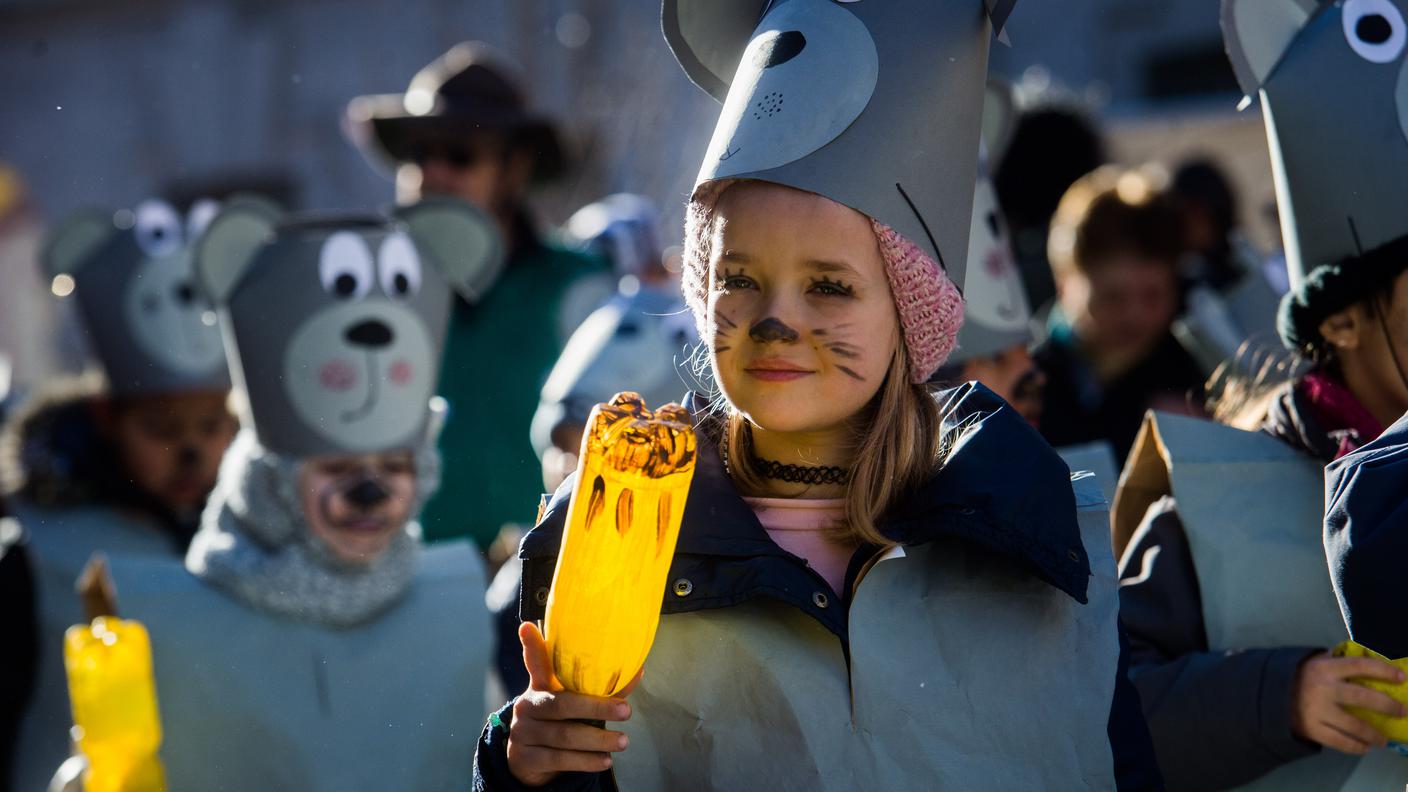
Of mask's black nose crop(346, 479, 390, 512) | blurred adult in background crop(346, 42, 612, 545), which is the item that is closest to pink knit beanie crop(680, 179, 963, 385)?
mask's black nose crop(346, 479, 390, 512)

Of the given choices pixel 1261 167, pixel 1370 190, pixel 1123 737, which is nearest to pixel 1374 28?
pixel 1370 190

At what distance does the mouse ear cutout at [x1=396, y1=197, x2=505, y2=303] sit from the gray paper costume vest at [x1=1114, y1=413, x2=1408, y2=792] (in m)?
1.78

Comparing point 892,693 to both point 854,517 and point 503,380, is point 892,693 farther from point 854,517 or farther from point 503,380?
point 503,380

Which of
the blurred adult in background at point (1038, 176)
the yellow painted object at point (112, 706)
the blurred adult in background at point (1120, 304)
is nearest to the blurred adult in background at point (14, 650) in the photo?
the yellow painted object at point (112, 706)

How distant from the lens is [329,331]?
365 centimetres

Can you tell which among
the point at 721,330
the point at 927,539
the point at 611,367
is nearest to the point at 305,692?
the point at 611,367

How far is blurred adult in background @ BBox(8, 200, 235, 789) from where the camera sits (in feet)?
15.1

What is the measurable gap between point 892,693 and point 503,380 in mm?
3020

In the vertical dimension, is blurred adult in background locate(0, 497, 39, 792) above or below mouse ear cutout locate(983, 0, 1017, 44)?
below

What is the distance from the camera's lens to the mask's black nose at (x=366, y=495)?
359cm

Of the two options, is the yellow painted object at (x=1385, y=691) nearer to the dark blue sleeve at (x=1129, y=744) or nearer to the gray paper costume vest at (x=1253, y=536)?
the dark blue sleeve at (x=1129, y=744)

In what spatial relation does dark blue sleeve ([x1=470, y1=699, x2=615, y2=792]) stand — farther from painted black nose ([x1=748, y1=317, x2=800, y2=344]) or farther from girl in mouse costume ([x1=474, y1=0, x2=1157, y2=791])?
painted black nose ([x1=748, y1=317, x2=800, y2=344])

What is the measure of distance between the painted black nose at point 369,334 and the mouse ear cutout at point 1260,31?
1805 millimetres

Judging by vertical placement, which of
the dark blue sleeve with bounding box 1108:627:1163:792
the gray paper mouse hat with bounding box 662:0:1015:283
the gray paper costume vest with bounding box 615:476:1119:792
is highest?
the gray paper mouse hat with bounding box 662:0:1015:283
